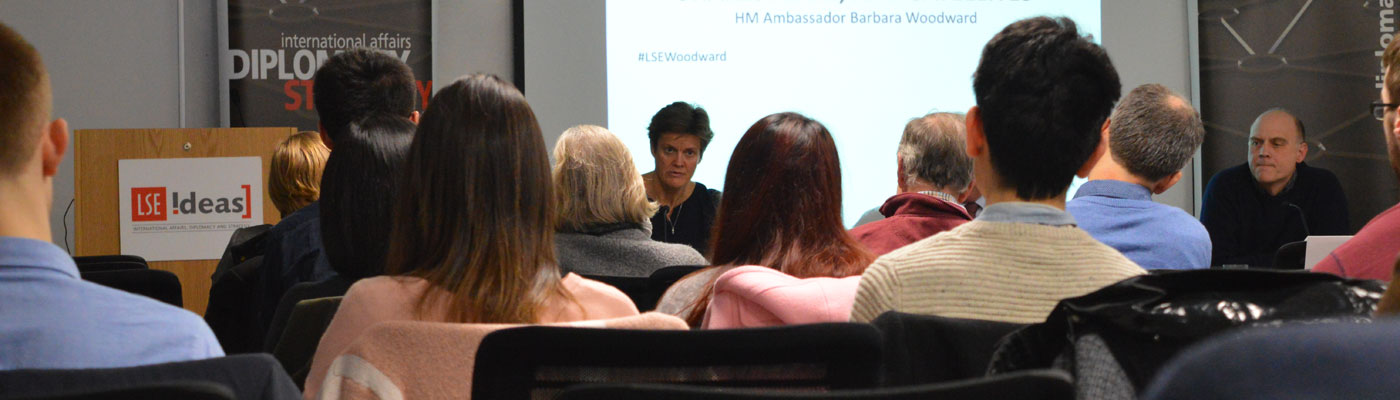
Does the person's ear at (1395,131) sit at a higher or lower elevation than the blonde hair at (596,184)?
higher

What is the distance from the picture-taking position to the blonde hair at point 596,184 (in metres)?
2.85

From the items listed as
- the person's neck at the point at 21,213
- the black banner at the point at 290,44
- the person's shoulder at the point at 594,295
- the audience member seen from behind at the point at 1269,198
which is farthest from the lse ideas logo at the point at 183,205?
the audience member seen from behind at the point at 1269,198

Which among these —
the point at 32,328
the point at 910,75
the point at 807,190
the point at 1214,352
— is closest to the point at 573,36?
the point at 910,75

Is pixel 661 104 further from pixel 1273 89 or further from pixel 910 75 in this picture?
pixel 1273 89

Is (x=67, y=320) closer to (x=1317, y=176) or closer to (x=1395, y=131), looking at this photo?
(x=1395, y=131)

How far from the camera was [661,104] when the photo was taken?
5.60 meters

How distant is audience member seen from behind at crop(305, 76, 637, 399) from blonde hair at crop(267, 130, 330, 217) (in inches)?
60.7

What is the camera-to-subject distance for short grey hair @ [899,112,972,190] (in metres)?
3.08

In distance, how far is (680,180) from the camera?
463cm

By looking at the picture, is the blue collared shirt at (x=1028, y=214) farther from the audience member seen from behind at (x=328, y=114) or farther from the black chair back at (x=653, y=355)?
the audience member seen from behind at (x=328, y=114)

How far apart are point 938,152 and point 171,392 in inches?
97.9

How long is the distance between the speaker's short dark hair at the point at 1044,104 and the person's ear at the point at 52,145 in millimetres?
1189

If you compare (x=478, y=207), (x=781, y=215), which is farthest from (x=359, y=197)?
(x=781, y=215)

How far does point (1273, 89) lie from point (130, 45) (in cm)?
601
